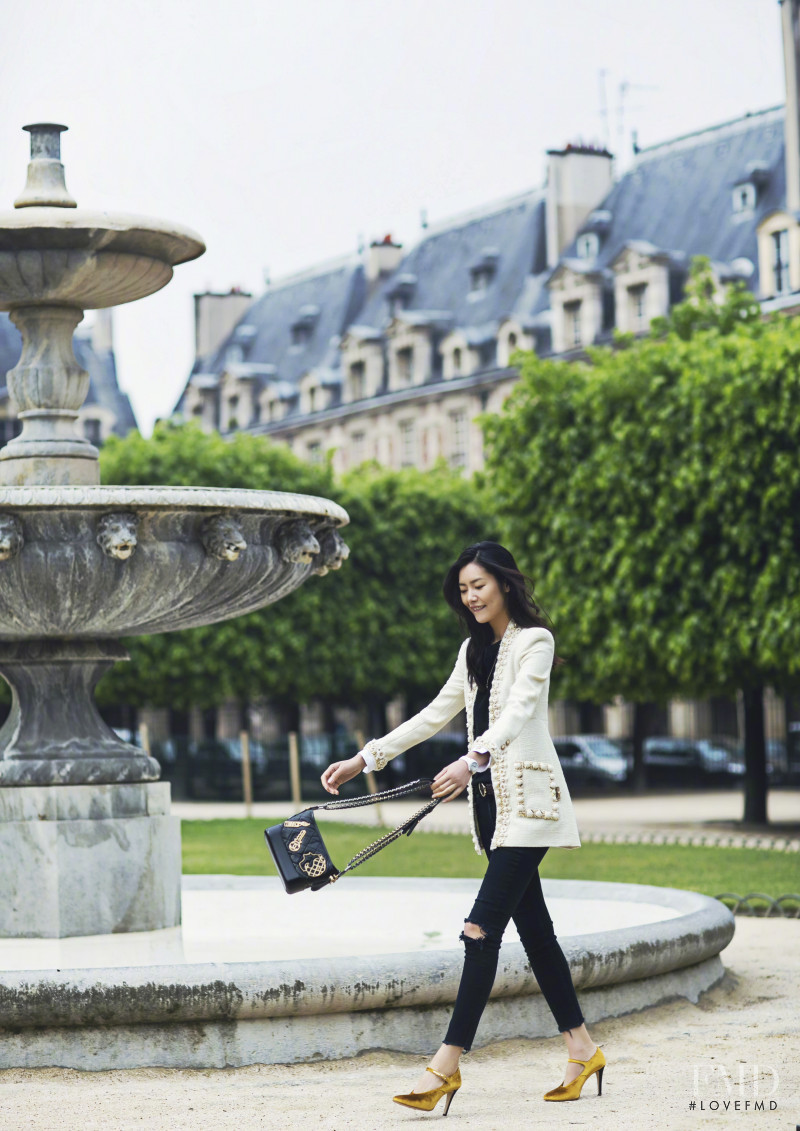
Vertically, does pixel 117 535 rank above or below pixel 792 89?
below

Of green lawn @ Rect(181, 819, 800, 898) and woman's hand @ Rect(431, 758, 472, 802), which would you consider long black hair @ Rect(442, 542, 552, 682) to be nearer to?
woman's hand @ Rect(431, 758, 472, 802)

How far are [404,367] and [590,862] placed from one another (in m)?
40.0

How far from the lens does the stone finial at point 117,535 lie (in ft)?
25.6

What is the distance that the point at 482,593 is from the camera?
5988 millimetres

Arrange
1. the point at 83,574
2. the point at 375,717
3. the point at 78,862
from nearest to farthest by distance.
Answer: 1. the point at 83,574
2. the point at 78,862
3. the point at 375,717

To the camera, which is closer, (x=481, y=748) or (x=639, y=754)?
(x=481, y=748)

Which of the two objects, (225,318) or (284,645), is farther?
(225,318)

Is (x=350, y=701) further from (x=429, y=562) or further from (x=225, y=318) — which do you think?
(x=225, y=318)

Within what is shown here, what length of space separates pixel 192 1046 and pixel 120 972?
1.32ft

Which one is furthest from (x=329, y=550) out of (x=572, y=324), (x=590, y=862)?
(x=572, y=324)

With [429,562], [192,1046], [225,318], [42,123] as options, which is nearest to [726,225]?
[429,562]

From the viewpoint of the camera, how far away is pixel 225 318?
68312 millimetres

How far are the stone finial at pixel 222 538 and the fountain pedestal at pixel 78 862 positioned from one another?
130cm

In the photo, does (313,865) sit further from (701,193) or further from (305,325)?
(305,325)
